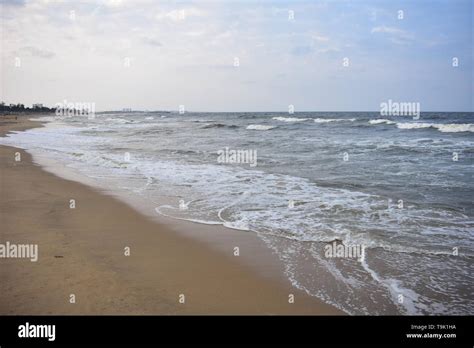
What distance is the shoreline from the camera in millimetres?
4246

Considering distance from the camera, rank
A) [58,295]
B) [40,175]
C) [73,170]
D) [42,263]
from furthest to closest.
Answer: [73,170] < [40,175] < [42,263] < [58,295]

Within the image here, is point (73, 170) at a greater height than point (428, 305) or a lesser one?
greater

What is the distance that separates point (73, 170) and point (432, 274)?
1229 cm

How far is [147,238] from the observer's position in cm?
656

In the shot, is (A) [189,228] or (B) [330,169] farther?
(B) [330,169]

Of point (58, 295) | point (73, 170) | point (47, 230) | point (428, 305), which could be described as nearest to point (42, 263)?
point (58, 295)
